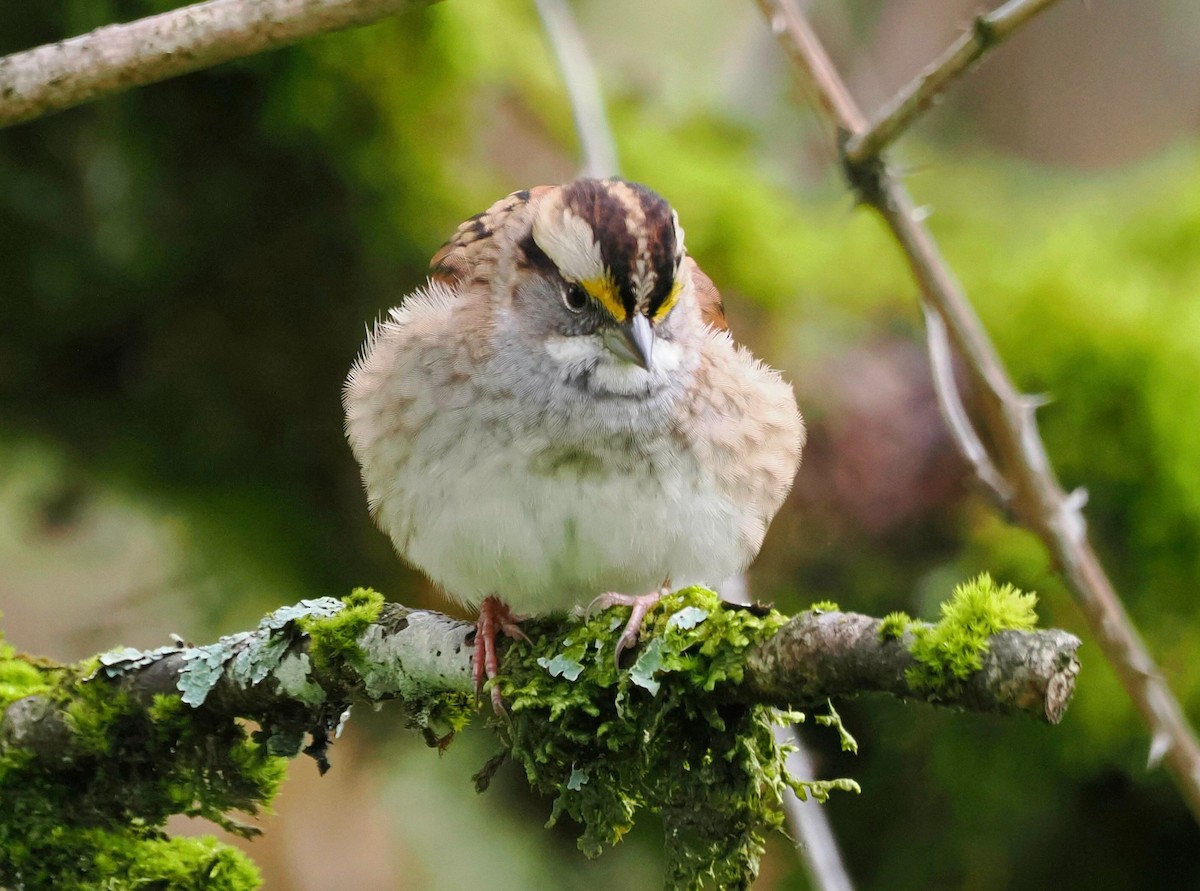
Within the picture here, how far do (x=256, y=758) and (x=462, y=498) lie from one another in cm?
74

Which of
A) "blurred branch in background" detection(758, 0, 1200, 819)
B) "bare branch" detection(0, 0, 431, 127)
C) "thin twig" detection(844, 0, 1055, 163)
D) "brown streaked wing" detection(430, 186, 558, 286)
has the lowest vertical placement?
"blurred branch in background" detection(758, 0, 1200, 819)

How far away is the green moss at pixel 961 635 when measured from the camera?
1854 millimetres

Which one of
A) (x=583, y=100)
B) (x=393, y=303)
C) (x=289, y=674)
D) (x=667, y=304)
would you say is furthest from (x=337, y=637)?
(x=393, y=303)

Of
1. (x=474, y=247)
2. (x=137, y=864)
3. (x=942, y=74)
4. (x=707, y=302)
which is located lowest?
(x=137, y=864)

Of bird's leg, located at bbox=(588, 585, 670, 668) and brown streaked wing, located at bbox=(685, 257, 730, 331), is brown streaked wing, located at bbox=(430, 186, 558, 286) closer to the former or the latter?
brown streaked wing, located at bbox=(685, 257, 730, 331)

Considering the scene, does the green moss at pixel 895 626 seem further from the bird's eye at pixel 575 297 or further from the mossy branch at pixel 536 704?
the bird's eye at pixel 575 297

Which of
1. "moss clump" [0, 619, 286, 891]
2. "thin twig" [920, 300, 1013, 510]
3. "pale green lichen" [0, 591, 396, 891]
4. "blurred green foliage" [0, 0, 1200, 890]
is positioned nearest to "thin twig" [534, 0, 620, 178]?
"blurred green foliage" [0, 0, 1200, 890]

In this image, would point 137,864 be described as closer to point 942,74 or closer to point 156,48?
point 156,48

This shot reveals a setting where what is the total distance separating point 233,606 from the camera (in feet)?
15.9

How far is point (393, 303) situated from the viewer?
496cm

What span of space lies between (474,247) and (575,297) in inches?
18.9

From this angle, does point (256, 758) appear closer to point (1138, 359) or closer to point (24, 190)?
point (24, 190)

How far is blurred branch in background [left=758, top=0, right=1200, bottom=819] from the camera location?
2.90 meters

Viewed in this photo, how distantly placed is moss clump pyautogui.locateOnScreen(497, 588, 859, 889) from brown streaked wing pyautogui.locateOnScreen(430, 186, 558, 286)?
4.18ft
